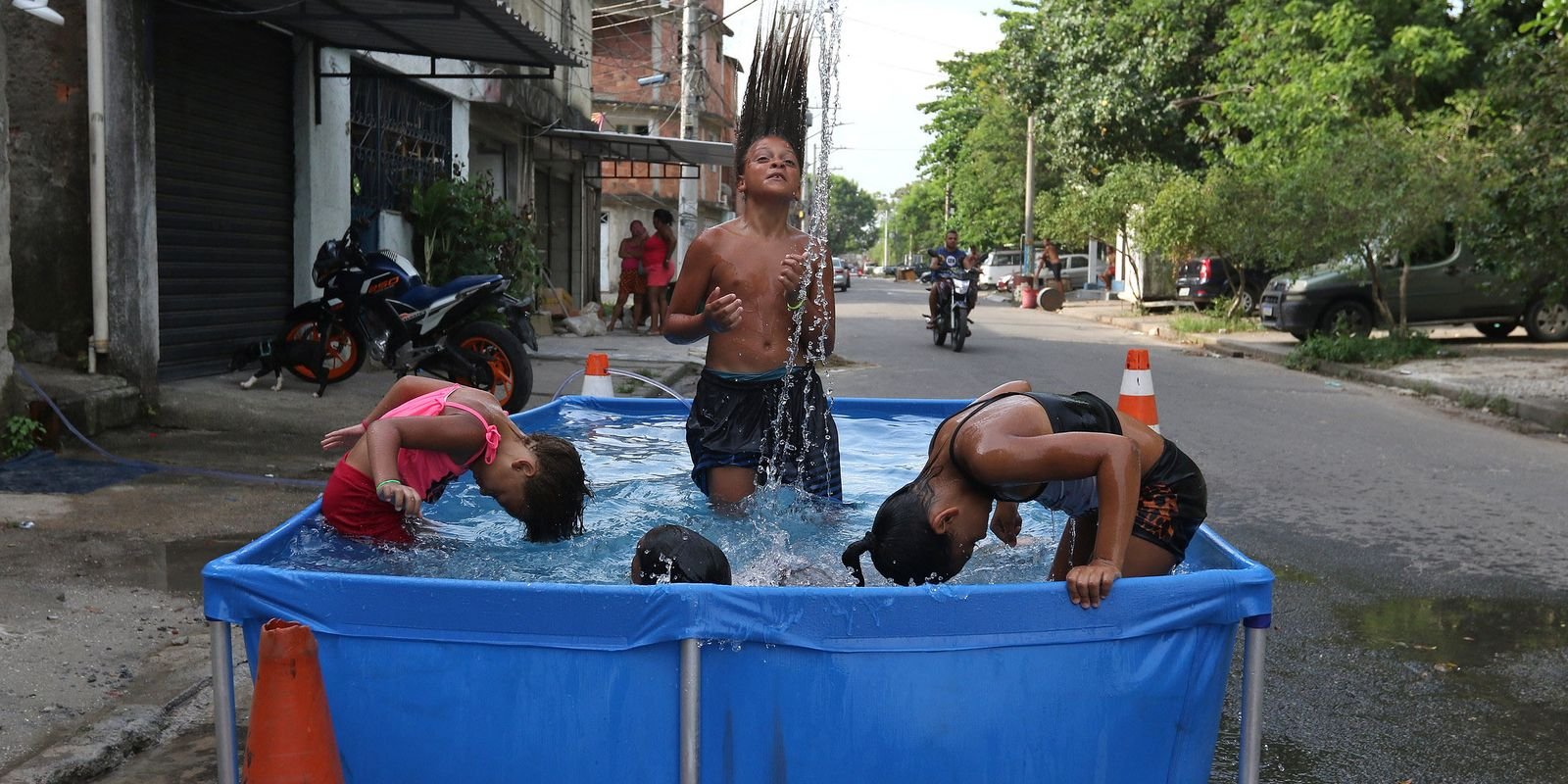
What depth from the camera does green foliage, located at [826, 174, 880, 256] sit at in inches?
5824

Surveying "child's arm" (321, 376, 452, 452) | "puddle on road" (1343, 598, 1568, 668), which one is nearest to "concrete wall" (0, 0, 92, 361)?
"child's arm" (321, 376, 452, 452)

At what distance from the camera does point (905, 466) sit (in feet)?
19.8

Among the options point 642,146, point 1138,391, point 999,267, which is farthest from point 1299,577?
point 999,267

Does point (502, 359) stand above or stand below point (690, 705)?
above

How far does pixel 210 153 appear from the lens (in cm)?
892

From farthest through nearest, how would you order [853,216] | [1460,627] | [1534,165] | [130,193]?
[853,216] → [1534,165] → [130,193] → [1460,627]

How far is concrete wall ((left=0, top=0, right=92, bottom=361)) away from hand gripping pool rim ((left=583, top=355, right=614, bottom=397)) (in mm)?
2931

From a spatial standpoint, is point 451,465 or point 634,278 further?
point 634,278

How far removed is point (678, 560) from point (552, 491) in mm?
704

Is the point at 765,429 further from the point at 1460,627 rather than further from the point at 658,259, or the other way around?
the point at 658,259

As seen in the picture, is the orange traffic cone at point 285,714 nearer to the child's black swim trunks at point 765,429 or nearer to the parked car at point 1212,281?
the child's black swim trunks at point 765,429

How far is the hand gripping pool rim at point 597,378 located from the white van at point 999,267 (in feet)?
137

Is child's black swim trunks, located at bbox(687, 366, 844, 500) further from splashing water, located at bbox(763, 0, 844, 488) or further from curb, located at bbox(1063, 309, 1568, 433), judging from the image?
curb, located at bbox(1063, 309, 1568, 433)

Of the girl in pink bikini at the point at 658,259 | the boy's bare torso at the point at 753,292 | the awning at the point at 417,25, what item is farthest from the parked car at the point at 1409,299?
the boy's bare torso at the point at 753,292
